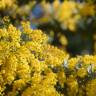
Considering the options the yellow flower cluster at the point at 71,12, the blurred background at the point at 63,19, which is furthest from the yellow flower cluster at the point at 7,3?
the yellow flower cluster at the point at 71,12

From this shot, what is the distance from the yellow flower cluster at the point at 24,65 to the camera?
22.2 metres

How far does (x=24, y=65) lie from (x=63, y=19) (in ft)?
20.2

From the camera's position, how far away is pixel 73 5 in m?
29.3

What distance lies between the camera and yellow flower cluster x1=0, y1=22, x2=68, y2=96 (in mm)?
22156

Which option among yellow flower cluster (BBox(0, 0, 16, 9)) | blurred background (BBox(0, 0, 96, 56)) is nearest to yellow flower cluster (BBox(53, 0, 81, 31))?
→ blurred background (BBox(0, 0, 96, 56))

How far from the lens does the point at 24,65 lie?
73.2ft

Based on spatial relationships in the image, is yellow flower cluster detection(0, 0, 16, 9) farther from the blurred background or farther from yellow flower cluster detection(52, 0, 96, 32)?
yellow flower cluster detection(52, 0, 96, 32)

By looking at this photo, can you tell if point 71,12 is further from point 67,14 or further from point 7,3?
point 7,3

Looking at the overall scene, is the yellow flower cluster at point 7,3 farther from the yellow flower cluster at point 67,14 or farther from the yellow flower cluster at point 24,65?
the yellow flower cluster at point 24,65

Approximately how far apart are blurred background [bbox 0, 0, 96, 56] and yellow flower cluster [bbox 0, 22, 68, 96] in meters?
3.87

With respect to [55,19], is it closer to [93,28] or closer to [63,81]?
[93,28]

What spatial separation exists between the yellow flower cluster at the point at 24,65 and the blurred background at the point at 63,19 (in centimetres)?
387

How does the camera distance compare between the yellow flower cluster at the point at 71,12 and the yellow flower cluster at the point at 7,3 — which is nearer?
the yellow flower cluster at the point at 7,3

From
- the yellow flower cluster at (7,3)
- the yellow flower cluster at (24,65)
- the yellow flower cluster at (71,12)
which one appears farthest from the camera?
the yellow flower cluster at (71,12)
